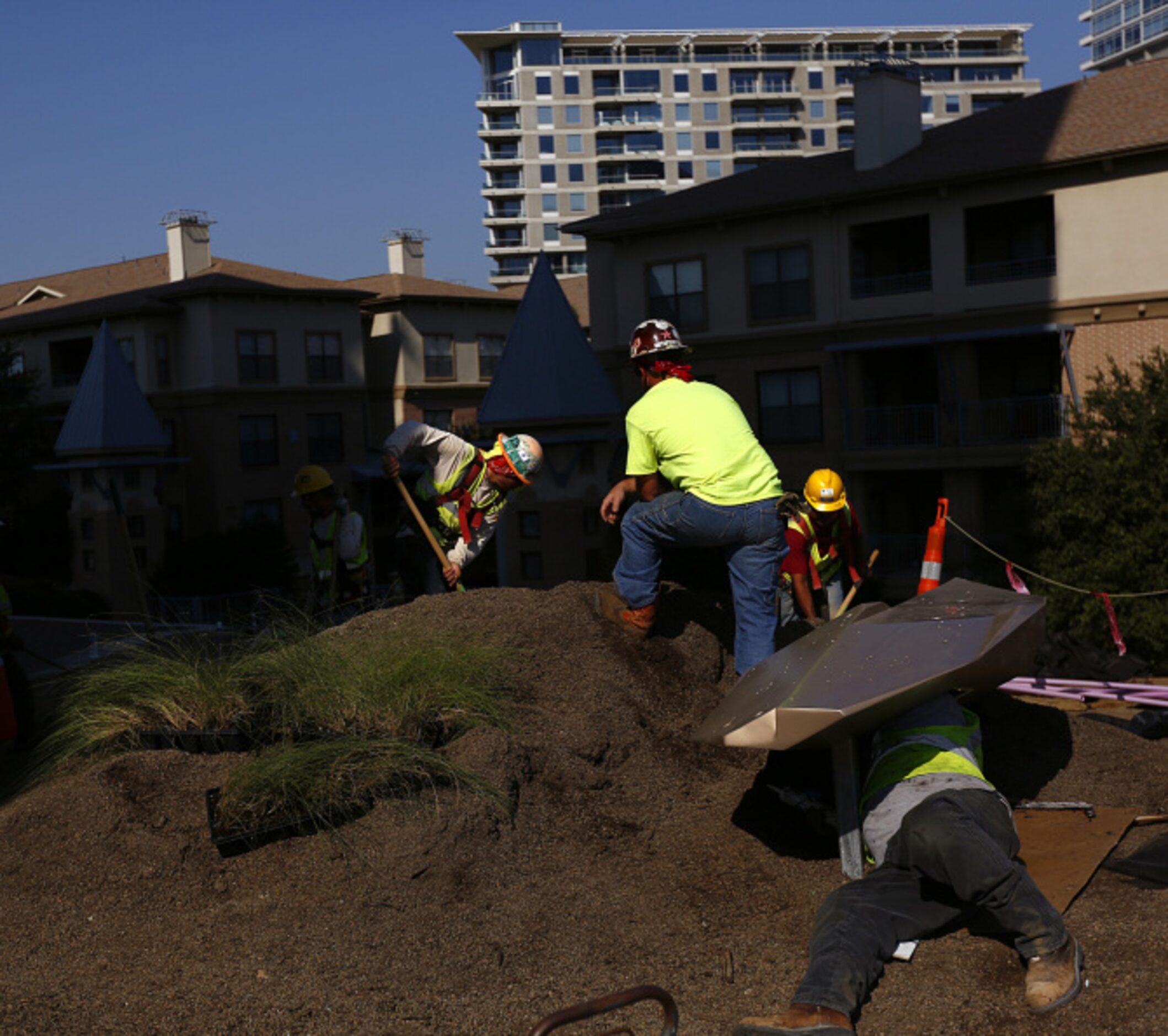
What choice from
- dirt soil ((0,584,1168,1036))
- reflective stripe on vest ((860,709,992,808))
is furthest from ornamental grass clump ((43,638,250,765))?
reflective stripe on vest ((860,709,992,808))

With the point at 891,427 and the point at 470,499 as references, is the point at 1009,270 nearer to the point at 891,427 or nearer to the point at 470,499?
the point at 891,427

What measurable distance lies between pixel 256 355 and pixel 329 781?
39.9 metres

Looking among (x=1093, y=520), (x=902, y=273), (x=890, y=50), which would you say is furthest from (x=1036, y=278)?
(x=890, y=50)

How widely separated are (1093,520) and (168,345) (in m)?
31.5

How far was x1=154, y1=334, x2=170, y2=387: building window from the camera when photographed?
141 ft

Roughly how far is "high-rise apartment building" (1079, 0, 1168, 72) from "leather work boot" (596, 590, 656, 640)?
143755mm

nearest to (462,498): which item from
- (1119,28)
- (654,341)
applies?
(654,341)

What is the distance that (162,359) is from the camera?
43094 millimetres

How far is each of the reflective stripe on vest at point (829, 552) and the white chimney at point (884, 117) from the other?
23352mm

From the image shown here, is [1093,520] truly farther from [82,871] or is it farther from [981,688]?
[82,871]

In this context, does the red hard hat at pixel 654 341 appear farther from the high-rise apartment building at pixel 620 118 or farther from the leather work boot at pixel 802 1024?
the high-rise apartment building at pixel 620 118

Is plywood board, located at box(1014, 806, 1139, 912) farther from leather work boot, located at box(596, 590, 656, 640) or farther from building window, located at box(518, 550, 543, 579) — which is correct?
building window, located at box(518, 550, 543, 579)

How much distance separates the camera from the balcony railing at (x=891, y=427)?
101ft

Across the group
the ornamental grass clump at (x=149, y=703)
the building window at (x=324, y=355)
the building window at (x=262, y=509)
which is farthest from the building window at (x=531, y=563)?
the building window at (x=324, y=355)
